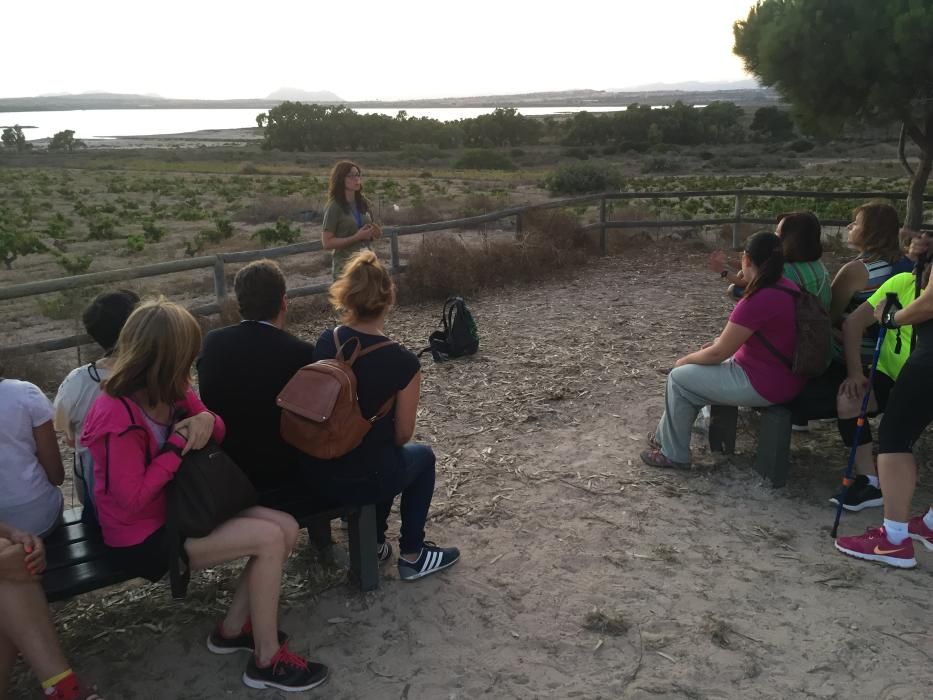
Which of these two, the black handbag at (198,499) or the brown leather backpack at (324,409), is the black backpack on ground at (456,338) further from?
the black handbag at (198,499)

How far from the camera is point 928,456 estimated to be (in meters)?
4.67

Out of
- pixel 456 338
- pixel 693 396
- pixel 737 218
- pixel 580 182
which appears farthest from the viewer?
pixel 580 182

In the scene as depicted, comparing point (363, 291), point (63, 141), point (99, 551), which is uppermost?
point (63, 141)

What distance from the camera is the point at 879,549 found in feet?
11.7

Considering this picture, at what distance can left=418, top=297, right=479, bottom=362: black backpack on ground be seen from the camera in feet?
22.5

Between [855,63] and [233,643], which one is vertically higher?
[855,63]

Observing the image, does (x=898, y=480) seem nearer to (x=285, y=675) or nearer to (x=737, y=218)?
(x=285, y=675)

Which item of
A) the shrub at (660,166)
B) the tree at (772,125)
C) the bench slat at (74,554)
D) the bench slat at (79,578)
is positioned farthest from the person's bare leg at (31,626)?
the tree at (772,125)

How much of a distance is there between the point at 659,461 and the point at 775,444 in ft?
2.17

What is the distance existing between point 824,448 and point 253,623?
3.68 meters

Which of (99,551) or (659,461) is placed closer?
(99,551)

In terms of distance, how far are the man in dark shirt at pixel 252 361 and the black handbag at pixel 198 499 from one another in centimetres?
39

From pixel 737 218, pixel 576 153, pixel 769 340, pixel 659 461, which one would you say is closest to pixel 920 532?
pixel 769 340

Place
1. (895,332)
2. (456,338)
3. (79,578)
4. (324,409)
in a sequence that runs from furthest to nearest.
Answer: (456,338) < (895,332) < (324,409) < (79,578)
